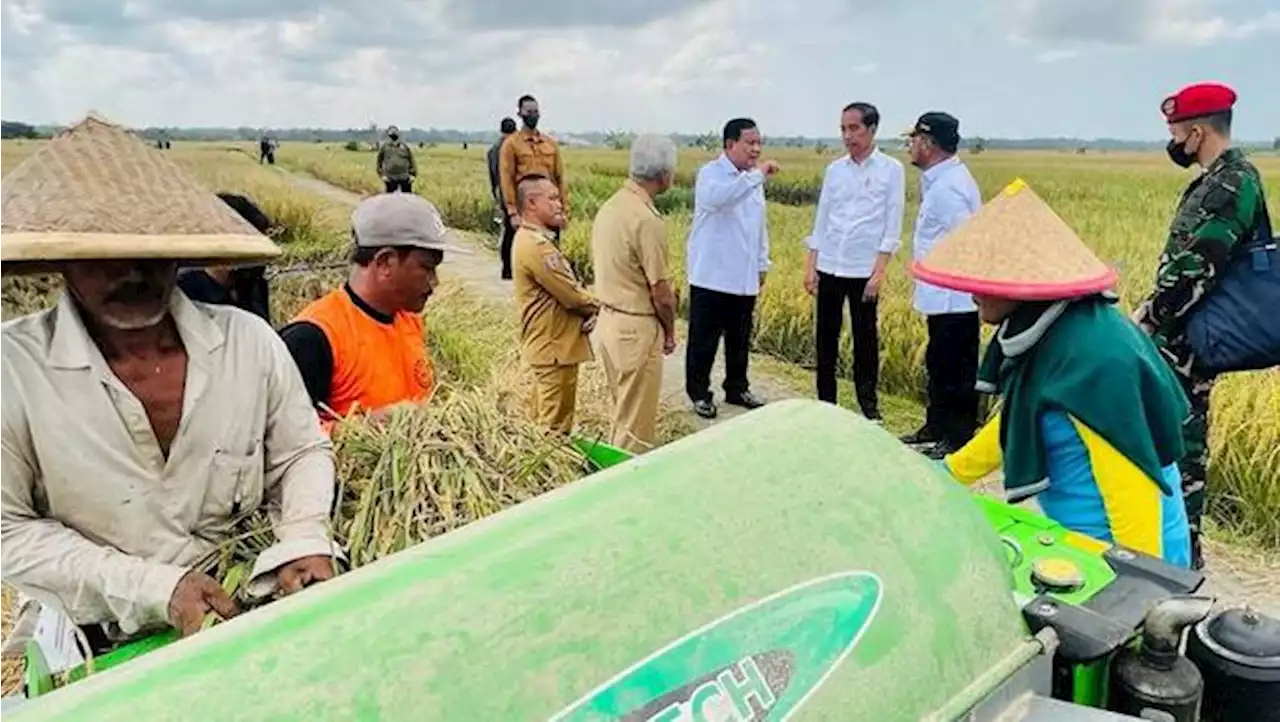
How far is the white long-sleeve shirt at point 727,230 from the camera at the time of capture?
6270 millimetres

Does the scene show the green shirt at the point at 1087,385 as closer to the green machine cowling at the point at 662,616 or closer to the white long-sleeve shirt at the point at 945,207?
the green machine cowling at the point at 662,616

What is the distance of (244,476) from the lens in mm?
2080

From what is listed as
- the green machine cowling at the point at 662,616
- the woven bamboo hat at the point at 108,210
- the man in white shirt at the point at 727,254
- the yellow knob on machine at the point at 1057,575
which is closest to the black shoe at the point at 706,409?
the man in white shirt at the point at 727,254

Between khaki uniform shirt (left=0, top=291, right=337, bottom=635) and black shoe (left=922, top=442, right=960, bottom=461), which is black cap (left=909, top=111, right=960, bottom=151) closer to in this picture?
black shoe (left=922, top=442, right=960, bottom=461)

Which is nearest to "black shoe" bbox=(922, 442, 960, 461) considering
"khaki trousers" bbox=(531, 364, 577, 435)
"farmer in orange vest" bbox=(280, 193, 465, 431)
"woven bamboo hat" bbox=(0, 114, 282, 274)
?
"khaki trousers" bbox=(531, 364, 577, 435)

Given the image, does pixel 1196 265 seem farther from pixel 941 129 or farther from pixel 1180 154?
pixel 941 129

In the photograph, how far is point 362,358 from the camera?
9.25 ft

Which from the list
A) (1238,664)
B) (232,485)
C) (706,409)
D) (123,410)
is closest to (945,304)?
(706,409)

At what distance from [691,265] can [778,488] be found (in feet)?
16.7

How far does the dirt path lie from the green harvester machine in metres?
2.78

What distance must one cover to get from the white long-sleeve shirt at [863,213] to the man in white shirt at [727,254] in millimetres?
429

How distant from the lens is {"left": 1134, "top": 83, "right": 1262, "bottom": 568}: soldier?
3900 millimetres

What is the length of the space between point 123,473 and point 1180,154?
3794mm

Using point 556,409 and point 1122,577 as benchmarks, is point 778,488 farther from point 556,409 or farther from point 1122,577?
point 556,409
